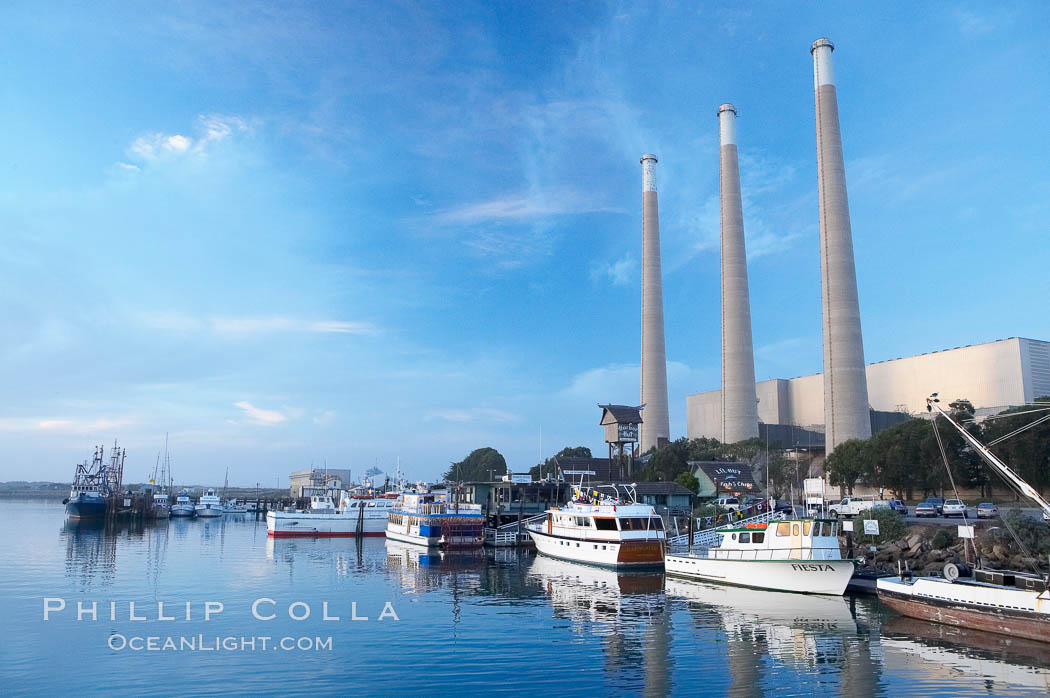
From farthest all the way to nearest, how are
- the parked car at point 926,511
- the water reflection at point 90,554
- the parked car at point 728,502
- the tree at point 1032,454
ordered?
the parked car at point 728,502 < the tree at point 1032,454 < the parked car at point 926,511 < the water reflection at point 90,554

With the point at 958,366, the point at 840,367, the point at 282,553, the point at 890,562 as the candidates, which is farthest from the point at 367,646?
the point at 958,366

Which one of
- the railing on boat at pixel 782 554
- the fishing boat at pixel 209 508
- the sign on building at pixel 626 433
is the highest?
the sign on building at pixel 626 433

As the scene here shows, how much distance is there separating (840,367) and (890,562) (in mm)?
57062

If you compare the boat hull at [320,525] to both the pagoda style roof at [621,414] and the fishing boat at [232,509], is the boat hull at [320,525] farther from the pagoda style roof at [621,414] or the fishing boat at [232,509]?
the fishing boat at [232,509]

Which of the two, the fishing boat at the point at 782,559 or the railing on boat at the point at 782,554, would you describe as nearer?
the fishing boat at the point at 782,559

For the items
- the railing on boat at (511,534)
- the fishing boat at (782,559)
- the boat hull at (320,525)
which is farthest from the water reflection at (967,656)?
the boat hull at (320,525)

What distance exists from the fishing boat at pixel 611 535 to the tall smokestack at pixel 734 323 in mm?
68909

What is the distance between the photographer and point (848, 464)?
77.2 meters

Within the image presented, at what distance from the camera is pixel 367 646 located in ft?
79.4

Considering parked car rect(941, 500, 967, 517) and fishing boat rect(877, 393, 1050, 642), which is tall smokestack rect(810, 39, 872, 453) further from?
fishing boat rect(877, 393, 1050, 642)

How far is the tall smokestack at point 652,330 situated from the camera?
5094 inches

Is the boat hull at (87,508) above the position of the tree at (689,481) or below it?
below

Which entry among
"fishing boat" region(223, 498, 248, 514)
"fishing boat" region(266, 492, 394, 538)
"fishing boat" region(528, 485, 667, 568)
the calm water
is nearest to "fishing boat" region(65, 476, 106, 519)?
"fishing boat" region(223, 498, 248, 514)

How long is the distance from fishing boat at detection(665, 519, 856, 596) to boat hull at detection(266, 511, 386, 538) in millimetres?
45299
